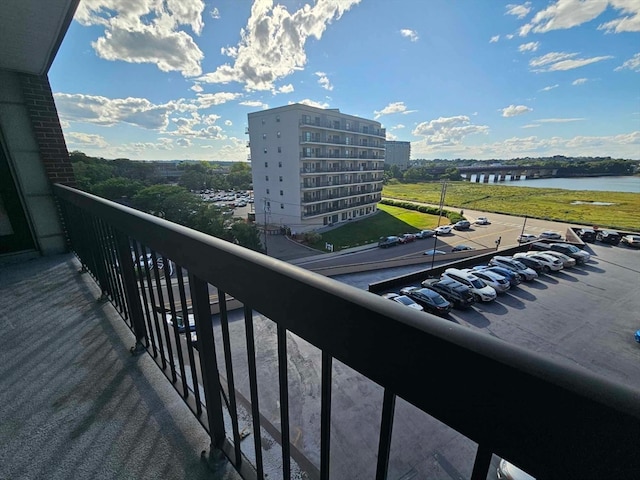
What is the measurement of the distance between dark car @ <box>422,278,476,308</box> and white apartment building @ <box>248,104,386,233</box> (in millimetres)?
13457

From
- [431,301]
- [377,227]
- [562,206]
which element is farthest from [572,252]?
[562,206]

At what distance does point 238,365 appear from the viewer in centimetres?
690

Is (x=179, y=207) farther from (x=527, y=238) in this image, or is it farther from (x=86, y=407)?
(x=527, y=238)

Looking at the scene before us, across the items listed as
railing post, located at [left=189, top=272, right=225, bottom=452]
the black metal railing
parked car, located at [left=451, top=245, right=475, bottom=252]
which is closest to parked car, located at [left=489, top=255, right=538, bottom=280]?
parked car, located at [left=451, top=245, right=475, bottom=252]

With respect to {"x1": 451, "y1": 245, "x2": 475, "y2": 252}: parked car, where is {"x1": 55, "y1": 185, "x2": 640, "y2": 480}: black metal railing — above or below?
above

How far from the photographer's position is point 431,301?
9.74 meters

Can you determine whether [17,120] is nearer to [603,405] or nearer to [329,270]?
[603,405]

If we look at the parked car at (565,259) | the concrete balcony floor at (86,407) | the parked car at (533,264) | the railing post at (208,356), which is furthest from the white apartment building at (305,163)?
the railing post at (208,356)

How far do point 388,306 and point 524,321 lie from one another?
38.4 feet

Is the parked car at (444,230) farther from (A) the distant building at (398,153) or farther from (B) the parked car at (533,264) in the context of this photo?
(A) the distant building at (398,153)

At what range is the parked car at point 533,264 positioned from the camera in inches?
527

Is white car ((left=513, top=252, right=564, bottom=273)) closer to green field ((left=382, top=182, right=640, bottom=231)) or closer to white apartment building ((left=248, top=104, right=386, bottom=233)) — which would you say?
green field ((left=382, top=182, right=640, bottom=231))

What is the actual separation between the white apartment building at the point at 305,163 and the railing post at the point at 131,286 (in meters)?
20.0

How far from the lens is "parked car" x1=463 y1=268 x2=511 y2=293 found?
444 inches
